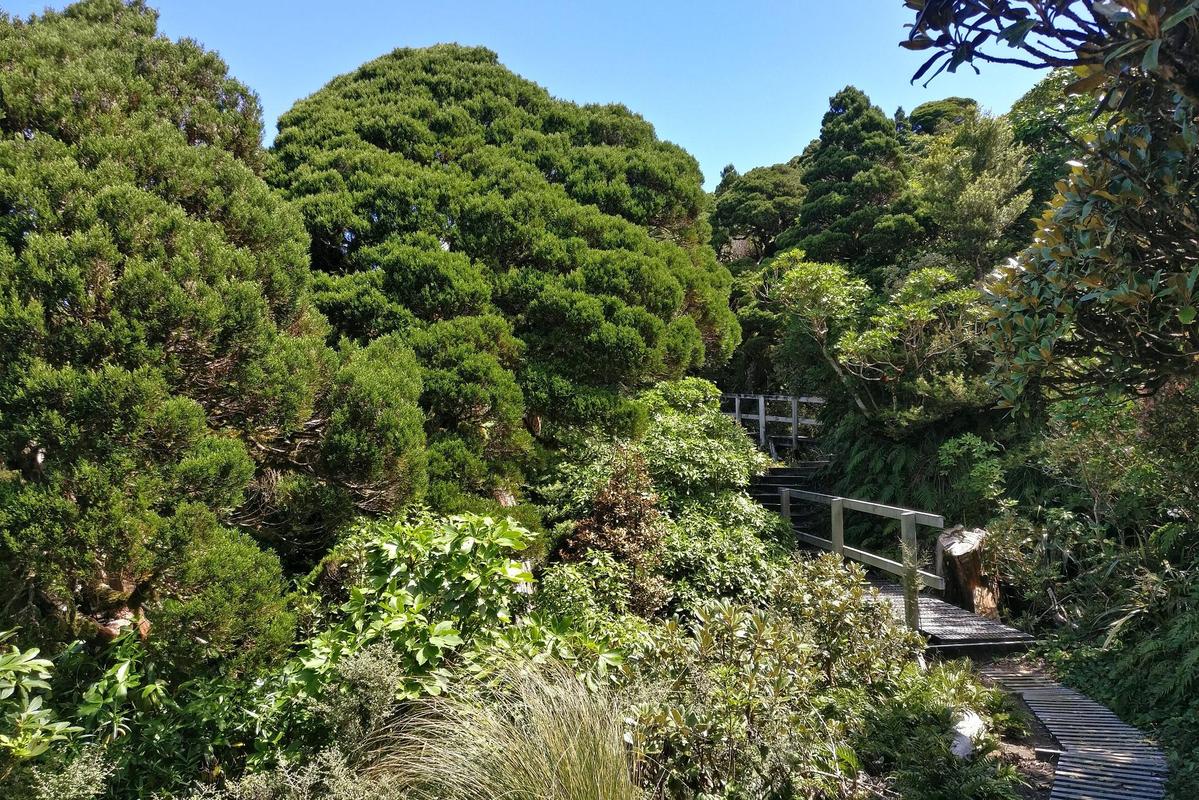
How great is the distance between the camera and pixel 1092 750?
326cm

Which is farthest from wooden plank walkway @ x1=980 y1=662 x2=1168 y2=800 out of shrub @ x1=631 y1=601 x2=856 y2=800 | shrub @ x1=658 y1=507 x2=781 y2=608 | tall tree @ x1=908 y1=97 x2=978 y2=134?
tall tree @ x1=908 y1=97 x2=978 y2=134

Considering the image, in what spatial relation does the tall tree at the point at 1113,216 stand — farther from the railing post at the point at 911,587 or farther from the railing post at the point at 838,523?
the railing post at the point at 838,523

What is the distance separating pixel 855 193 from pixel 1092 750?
1169 cm

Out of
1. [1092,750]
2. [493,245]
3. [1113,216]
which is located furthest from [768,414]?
[1113,216]

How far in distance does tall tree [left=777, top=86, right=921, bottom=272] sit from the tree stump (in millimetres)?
7283

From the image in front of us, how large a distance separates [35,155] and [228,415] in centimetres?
136

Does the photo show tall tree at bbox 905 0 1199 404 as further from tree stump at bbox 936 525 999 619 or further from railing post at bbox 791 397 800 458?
railing post at bbox 791 397 800 458

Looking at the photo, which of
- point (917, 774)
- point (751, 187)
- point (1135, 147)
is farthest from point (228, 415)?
point (751, 187)

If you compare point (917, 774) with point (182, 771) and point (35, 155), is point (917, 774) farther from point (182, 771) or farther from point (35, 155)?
point (35, 155)

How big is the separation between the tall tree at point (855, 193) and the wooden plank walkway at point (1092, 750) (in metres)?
9.26

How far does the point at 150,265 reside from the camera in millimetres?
2686

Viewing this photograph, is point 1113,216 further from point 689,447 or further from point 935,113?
point 935,113

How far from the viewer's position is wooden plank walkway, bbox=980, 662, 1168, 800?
9.54ft

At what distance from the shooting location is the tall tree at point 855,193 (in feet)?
39.1
